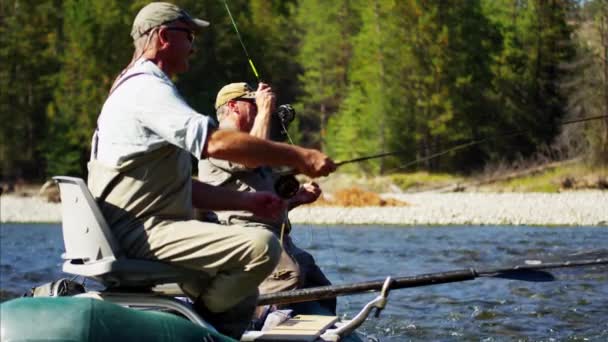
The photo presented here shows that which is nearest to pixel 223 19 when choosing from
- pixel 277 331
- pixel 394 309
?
pixel 394 309

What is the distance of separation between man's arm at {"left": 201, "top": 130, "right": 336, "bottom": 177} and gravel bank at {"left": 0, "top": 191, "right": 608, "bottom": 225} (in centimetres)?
1577

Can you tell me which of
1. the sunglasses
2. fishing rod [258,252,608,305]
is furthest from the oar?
the sunglasses

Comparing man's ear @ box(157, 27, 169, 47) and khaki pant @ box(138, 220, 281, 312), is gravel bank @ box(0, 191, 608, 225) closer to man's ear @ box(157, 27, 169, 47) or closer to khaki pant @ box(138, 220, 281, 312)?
khaki pant @ box(138, 220, 281, 312)

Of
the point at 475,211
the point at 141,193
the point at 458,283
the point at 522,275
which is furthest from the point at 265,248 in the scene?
the point at 475,211

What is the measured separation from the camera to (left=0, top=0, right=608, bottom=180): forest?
37625mm

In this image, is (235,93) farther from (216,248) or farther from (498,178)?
(498,178)

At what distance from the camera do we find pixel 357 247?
19.2 meters

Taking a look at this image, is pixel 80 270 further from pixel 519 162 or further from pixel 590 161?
pixel 519 162

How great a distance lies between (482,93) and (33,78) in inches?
730

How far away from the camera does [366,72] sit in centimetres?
4150

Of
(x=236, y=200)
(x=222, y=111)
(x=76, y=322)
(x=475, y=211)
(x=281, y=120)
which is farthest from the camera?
(x=475, y=211)

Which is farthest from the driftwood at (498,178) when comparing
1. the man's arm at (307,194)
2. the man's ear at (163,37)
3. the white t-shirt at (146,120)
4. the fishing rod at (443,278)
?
the white t-shirt at (146,120)

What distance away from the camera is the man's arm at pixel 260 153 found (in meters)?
4.34

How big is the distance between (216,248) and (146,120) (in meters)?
0.58
